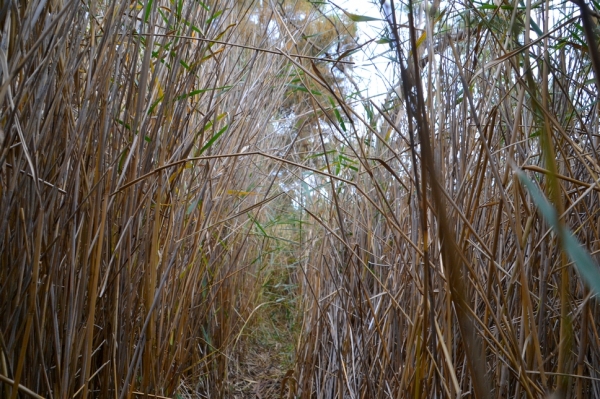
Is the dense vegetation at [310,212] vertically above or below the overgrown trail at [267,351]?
above

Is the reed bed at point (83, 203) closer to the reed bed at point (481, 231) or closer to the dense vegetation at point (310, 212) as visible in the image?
the dense vegetation at point (310, 212)

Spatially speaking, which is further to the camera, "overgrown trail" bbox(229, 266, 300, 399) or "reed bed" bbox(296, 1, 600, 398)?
"overgrown trail" bbox(229, 266, 300, 399)

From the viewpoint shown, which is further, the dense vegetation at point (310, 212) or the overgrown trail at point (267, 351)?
the overgrown trail at point (267, 351)

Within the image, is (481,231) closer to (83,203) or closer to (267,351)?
(83,203)

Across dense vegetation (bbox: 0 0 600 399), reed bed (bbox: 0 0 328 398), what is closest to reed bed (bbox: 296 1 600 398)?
dense vegetation (bbox: 0 0 600 399)

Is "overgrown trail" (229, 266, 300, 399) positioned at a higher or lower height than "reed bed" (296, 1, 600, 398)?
lower

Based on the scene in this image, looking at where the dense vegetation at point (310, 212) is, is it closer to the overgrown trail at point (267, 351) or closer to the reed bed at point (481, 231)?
the reed bed at point (481, 231)

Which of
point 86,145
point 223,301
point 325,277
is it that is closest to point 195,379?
point 223,301

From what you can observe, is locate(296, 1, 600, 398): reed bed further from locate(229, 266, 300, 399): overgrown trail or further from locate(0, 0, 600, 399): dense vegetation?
locate(229, 266, 300, 399): overgrown trail

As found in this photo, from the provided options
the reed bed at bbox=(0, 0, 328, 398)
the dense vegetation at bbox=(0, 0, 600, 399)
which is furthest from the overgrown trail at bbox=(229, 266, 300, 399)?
the reed bed at bbox=(0, 0, 328, 398)

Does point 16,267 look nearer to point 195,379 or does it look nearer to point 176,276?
point 176,276

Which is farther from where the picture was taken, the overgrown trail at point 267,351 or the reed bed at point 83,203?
the overgrown trail at point 267,351

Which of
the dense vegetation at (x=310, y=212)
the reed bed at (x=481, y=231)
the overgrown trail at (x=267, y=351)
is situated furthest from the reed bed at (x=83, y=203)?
the overgrown trail at (x=267, y=351)

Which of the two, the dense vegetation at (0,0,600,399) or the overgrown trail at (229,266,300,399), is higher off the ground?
the dense vegetation at (0,0,600,399)
